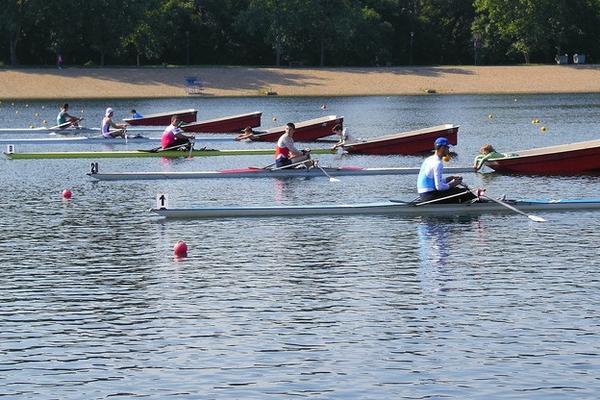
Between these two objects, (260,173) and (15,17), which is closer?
(260,173)

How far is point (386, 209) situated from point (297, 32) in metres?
93.4

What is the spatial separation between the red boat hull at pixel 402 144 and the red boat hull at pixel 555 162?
8.39 m

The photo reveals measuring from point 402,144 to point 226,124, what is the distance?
52.5ft

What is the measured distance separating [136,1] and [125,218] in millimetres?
88472

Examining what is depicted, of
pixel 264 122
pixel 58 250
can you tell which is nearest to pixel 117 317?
pixel 58 250

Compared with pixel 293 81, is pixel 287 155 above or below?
below

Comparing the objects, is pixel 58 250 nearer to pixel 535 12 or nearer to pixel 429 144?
pixel 429 144

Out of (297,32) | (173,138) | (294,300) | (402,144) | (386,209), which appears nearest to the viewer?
(294,300)

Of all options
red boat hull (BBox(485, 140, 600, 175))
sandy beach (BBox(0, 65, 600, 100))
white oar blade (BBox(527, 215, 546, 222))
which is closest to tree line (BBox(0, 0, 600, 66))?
sandy beach (BBox(0, 65, 600, 100))

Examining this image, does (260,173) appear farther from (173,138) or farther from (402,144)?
(402,144)

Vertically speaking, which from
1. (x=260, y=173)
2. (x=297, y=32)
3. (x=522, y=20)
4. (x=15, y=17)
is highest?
(x=522, y=20)

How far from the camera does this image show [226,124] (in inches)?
2482

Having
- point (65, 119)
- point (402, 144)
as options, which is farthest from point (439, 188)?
point (65, 119)

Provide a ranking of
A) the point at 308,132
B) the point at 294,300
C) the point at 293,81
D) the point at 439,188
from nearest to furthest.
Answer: the point at 294,300
the point at 439,188
the point at 308,132
the point at 293,81
